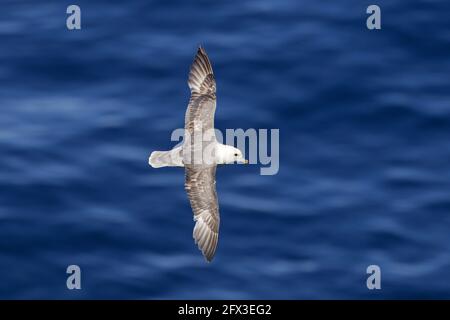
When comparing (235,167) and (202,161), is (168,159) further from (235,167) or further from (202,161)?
(235,167)

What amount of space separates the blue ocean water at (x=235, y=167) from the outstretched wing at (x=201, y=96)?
2.57 metres

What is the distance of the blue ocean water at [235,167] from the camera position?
20.6 m

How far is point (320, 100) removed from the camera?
22.8 metres

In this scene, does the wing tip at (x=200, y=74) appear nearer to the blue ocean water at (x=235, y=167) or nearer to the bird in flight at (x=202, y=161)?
the bird in flight at (x=202, y=161)

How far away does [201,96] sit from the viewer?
63.6ft

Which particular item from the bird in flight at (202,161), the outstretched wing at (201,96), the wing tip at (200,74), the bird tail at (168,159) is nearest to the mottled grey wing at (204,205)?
the bird in flight at (202,161)

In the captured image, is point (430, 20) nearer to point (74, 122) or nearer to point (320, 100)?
point (320, 100)

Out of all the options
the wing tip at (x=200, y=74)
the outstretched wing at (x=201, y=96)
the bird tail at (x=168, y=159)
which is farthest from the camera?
the wing tip at (x=200, y=74)

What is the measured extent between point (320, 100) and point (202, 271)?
430cm

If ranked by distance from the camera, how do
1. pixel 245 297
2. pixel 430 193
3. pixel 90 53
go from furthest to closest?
pixel 90 53 < pixel 430 193 < pixel 245 297

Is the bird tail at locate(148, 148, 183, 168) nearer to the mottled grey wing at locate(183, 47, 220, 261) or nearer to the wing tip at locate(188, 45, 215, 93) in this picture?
the mottled grey wing at locate(183, 47, 220, 261)

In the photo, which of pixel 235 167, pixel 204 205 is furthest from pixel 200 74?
pixel 235 167

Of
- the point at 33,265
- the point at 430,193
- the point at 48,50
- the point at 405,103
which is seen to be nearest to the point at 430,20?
the point at 405,103

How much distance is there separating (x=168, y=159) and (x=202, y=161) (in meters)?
0.57
